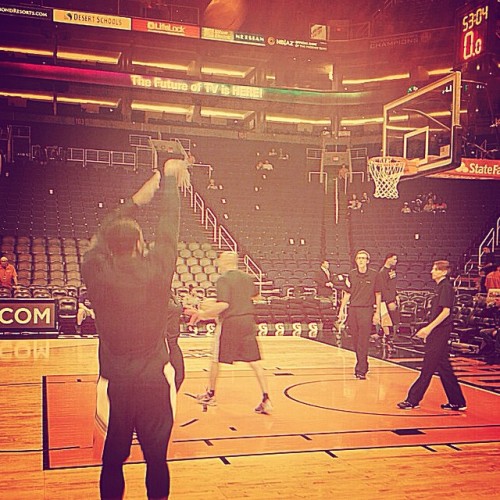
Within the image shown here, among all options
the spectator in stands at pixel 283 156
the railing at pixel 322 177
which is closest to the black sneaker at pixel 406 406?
the railing at pixel 322 177

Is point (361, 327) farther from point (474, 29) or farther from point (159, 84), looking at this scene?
point (159, 84)

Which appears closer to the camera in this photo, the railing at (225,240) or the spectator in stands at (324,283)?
the spectator in stands at (324,283)

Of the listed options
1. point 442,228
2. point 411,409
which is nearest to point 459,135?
point 411,409

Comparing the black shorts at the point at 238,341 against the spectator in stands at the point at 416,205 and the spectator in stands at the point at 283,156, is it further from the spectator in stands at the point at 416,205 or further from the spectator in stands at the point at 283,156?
the spectator in stands at the point at 283,156

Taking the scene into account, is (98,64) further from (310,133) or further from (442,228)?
(442,228)

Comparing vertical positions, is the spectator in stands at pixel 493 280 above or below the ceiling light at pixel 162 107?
below

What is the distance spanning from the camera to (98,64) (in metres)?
27.4

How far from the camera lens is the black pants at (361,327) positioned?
8.93 metres

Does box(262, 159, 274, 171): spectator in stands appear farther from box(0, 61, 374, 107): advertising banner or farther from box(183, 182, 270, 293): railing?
box(183, 182, 270, 293): railing

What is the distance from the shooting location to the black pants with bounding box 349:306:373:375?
29.3 ft

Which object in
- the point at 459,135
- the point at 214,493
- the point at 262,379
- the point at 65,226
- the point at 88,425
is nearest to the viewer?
the point at 214,493

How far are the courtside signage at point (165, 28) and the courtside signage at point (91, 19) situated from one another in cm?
40

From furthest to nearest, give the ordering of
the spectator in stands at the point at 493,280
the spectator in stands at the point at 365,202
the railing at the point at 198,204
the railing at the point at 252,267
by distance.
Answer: the spectator in stands at the point at 365,202
the railing at the point at 198,204
the railing at the point at 252,267
the spectator in stands at the point at 493,280

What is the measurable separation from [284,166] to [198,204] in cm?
556
